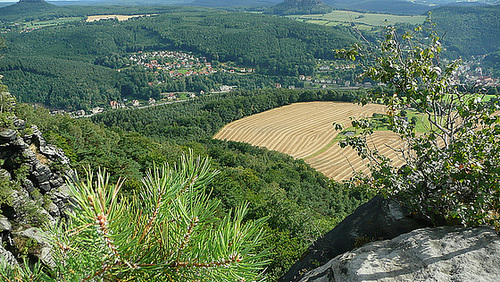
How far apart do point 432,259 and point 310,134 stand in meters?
59.4

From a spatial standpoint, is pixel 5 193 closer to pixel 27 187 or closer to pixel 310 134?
pixel 27 187

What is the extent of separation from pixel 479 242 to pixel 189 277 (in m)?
4.00

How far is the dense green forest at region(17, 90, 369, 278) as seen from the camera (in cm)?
1648

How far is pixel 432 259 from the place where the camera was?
4.19 metres

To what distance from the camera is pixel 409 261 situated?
4.35 m

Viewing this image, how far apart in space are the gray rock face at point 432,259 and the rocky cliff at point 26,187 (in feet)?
29.0

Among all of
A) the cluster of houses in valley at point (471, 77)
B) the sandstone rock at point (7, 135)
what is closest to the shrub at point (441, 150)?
the cluster of houses in valley at point (471, 77)

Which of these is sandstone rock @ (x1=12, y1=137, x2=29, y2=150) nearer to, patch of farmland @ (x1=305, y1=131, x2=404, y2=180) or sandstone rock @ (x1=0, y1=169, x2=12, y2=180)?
sandstone rock @ (x1=0, y1=169, x2=12, y2=180)

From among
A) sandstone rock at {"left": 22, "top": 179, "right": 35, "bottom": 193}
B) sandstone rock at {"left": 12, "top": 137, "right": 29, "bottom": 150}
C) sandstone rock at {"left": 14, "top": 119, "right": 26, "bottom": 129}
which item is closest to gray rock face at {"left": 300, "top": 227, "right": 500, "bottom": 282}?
sandstone rock at {"left": 22, "top": 179, "right": 35, "bottom": 193}

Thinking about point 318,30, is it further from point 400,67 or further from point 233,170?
point 400,67

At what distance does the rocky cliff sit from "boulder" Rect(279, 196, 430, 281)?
7718 millimetres

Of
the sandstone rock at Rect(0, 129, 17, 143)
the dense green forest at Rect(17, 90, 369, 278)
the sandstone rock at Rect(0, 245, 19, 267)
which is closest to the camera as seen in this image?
the sandstone rock at Rect(0, 245, 19, 267)

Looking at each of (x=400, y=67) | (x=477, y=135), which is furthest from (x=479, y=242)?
(x=400, y=67)

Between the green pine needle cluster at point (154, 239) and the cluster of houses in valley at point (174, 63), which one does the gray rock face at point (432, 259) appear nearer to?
the green pine needle cluster at point (154, 239)
